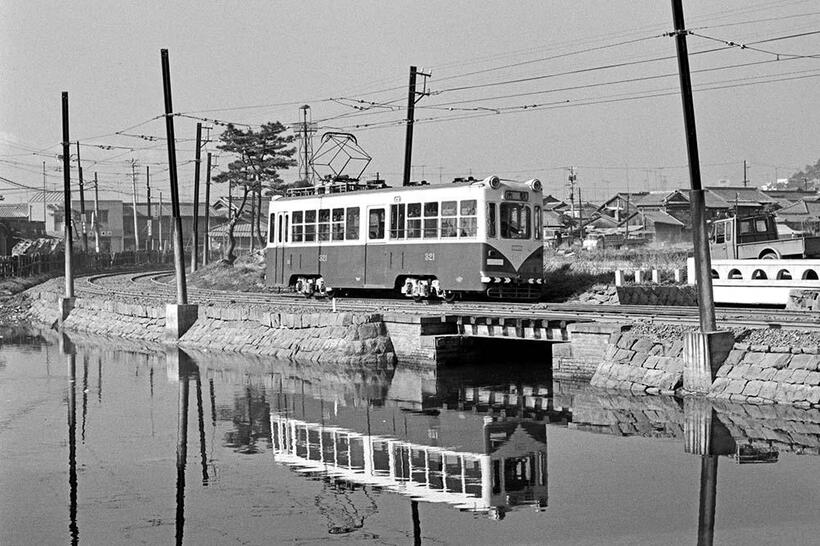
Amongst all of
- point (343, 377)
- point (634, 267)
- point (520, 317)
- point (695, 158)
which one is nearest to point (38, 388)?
point (343, 377)

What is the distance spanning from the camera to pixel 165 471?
14.8m

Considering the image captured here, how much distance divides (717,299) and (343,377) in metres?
9.76

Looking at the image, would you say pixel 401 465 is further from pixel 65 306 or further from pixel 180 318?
pixel 65 306

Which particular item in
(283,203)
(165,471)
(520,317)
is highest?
(283,203)

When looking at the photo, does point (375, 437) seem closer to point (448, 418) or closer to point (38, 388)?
point (448, 418)

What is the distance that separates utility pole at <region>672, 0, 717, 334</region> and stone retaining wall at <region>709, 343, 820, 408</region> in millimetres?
739

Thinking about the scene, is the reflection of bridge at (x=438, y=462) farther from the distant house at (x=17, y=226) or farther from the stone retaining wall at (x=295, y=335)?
the distant house at (x=17, y=226)

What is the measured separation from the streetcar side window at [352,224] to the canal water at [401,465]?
270 inches

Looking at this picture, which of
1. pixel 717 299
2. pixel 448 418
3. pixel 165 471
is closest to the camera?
pixel 165 471

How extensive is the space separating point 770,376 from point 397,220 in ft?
42.3

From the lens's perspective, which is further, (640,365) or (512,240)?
(512,240)

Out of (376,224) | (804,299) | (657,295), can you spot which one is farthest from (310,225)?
(804,299)

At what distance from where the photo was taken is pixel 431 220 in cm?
2734

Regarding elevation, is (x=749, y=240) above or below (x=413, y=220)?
below
